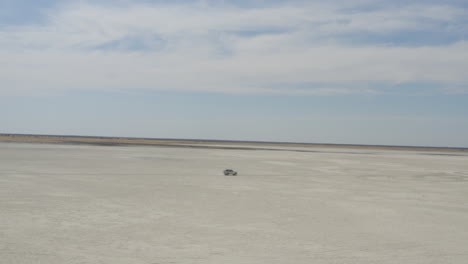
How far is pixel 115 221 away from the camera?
37.8ft

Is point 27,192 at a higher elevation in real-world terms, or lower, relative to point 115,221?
higher

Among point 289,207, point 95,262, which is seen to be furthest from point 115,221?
point 289,207

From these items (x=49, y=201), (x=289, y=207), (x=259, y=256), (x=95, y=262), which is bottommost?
(x=95, y=262)

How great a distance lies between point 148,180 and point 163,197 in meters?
5.63

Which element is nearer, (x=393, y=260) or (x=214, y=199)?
(x=393, y=260)

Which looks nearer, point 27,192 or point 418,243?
point 418,243

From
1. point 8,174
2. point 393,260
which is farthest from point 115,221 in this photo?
point 8,174

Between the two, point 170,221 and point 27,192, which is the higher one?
point 27,192

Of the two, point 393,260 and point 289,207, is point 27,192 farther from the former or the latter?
point 393,260

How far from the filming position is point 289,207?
1446 cm

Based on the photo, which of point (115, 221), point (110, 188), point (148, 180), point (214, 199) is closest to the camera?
point (115, 221)

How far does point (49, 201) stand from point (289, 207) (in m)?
7.43

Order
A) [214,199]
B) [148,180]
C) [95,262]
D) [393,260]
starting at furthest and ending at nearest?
1. [148,180]
2. [214,199]
3. [393,260]
4. [95,262]

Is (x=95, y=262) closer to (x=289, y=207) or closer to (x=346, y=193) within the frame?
(x=289, y=207)
